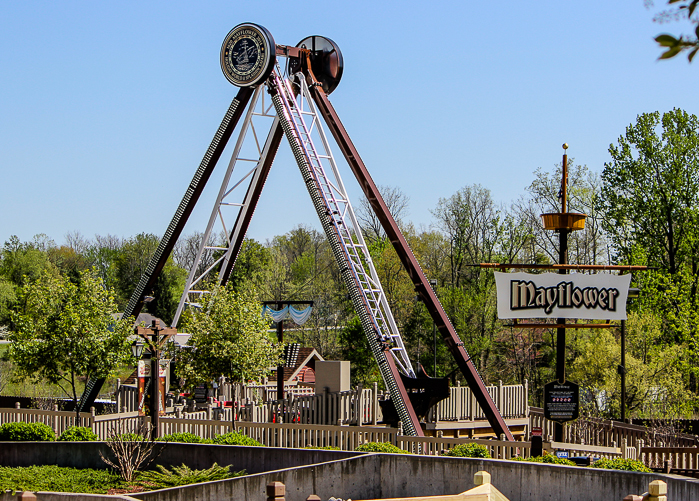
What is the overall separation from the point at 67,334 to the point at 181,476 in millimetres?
10598

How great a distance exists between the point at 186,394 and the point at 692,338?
21.0 metres

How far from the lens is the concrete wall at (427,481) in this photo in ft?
40.0

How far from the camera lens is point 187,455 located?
15.8 metres

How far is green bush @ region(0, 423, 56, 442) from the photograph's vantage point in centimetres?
1866

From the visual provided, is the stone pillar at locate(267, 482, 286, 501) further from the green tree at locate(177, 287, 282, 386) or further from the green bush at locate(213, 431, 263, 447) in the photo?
the green tree at locate(177, 287, 282, 386)

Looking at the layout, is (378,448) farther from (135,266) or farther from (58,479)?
(135,266)

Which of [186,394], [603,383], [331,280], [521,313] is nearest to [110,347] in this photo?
[186,394]

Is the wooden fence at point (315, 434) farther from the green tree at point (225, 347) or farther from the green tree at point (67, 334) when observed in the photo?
the green tree at point (225, 347)

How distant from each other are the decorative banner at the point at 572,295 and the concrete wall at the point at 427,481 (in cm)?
597

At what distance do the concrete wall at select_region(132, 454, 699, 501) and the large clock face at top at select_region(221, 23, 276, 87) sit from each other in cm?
1736

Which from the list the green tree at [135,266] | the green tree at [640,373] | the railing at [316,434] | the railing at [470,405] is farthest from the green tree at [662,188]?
the green tree at [135,266]

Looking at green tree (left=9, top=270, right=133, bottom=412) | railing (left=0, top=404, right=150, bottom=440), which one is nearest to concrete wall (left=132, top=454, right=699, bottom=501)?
railing (left=0, top=404, right=150, bottom=440)

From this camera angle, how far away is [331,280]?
66062mm

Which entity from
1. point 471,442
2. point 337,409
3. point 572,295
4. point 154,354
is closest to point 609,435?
point 572,295
